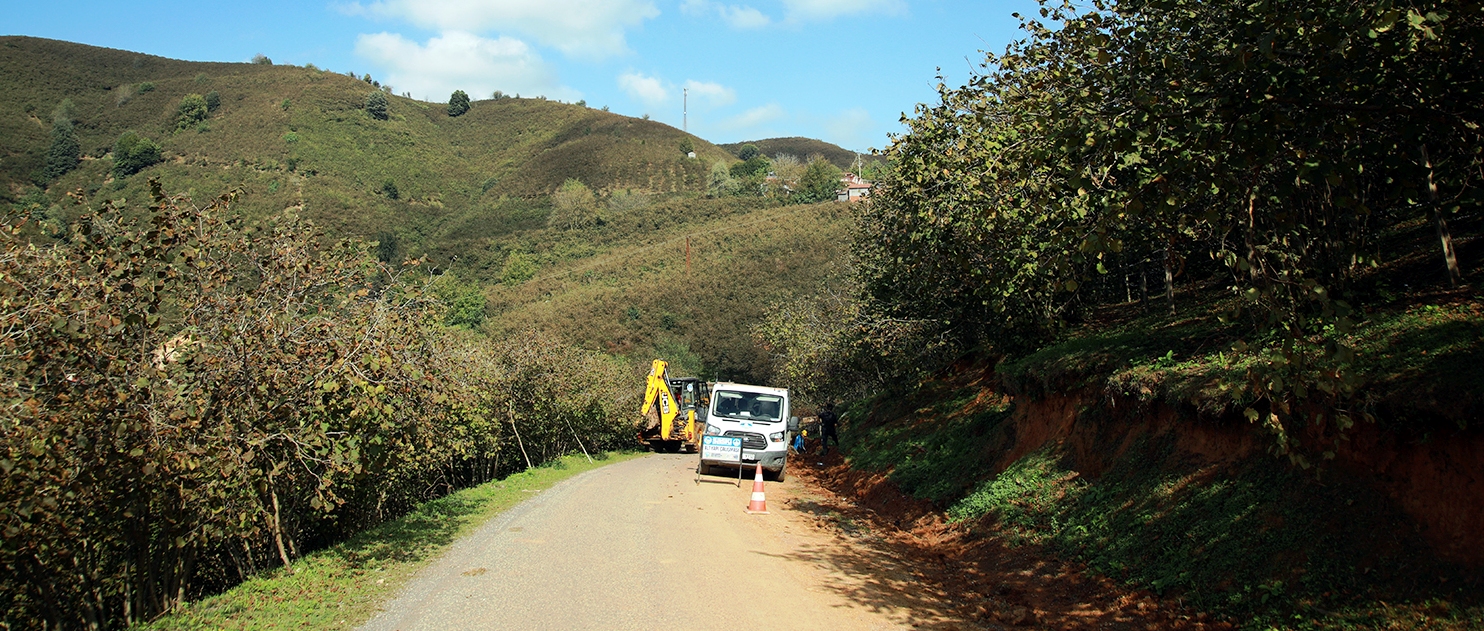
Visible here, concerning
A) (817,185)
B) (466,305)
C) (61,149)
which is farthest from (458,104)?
(466,305)

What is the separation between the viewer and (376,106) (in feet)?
333

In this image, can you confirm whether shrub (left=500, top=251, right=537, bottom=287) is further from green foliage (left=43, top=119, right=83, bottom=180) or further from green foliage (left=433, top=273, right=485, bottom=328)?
green foliage (left=43, top=119, right=83, bottom=180)

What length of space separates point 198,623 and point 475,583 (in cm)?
221

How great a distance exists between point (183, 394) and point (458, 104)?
131106 millimetres

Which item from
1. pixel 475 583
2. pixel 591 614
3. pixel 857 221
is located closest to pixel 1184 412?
pixel 591 614

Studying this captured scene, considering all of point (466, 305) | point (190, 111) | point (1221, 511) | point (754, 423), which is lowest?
point (754, 423)

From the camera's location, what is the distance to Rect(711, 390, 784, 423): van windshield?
66.5 feet

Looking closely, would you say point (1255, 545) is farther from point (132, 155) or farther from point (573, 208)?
point (573, 208)

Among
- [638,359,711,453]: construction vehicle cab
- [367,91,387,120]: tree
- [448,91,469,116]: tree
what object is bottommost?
[638,359,711,453]: construction vehicle cab

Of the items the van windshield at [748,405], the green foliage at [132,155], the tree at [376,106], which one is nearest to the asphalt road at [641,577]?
the van windshield at [748,405]

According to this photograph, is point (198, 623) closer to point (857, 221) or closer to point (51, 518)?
point (51, 518)

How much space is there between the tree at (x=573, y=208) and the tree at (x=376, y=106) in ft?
73.7

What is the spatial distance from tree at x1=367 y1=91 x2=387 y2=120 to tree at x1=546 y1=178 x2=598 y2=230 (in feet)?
73.7

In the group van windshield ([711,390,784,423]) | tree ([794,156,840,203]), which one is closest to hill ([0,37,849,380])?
tree ([794,156,840,203])
